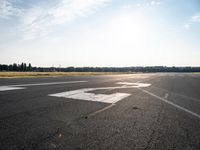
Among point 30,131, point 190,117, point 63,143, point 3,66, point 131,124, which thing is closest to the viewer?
point 63,143

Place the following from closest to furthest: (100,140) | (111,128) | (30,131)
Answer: (100,140), (30,131), (111,128)

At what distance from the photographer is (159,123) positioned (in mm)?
4457

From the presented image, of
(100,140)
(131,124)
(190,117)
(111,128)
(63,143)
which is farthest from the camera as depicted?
(190,117)

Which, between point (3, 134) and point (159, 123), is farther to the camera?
point (159, 123)

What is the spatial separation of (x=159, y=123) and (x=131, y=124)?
0.77 m

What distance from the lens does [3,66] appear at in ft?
535

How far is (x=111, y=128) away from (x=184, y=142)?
4.88ft

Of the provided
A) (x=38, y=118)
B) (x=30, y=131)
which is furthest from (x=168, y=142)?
(x=38, y=118)

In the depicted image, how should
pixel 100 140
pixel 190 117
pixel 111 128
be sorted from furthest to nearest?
pixel 190 117, pixel 111 128, pixel 100 140

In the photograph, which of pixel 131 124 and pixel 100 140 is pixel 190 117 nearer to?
pixel 131 124

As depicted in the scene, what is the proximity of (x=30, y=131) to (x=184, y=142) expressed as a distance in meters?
3.02

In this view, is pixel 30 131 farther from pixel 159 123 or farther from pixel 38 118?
pixel 159 123

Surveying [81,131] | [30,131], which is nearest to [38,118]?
[30,131]

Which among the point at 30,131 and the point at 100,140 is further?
the point at 30,131
